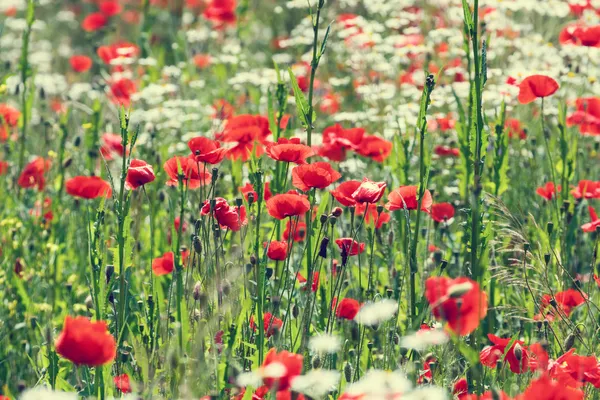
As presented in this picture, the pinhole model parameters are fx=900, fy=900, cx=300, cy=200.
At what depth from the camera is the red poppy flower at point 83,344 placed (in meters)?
1.59

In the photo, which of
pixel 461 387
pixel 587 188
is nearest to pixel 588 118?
pixel 587 188

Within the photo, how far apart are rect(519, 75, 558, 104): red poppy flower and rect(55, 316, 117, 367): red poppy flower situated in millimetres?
1853

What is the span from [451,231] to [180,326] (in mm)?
1887

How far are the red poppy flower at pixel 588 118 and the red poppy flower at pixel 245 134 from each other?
1.30m

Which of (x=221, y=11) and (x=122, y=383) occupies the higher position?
(x=221, y=11)

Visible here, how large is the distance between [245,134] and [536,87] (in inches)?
38.9

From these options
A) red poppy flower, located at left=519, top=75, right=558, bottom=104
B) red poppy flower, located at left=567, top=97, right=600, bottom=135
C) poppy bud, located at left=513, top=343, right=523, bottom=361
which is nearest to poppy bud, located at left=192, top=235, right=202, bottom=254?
poppy bud, located at left=513, top=343, right=523, bottom=361

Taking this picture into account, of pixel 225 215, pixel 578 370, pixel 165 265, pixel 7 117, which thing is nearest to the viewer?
pixel 578 370

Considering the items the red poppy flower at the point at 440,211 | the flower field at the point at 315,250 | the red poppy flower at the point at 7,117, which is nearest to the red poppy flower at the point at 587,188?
the flower field at the point at 315,250

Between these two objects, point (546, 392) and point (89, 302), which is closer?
point (546, 392)

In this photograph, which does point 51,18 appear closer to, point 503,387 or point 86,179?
point 86,179

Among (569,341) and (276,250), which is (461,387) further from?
(276,250)

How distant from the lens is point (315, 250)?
2.39m

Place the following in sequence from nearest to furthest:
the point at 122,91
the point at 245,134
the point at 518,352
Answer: the point at 518,352 < the point at 245,134 < the point at 122,91
